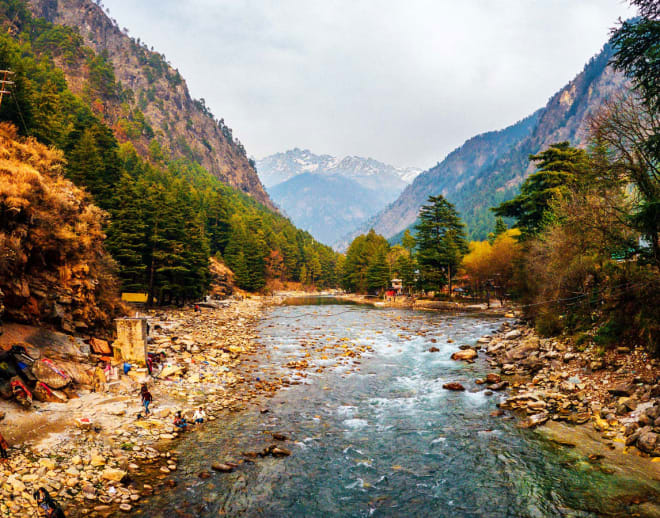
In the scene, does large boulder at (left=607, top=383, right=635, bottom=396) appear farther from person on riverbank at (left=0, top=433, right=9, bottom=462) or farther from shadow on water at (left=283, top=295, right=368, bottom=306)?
shadow on water at (left=283, top=295, right=368, bottom=306)

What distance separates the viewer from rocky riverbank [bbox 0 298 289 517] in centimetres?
873

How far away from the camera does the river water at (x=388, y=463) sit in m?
9.20

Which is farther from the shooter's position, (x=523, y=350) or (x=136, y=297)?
(x=136, y=297)

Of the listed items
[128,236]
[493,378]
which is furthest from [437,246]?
[128,236]

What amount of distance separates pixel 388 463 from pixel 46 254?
1964 cm

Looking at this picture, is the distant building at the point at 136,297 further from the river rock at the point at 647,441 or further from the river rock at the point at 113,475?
the river rock at the point at 647,441

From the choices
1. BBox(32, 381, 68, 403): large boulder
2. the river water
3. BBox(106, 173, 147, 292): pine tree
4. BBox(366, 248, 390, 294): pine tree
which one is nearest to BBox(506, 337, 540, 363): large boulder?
the river water

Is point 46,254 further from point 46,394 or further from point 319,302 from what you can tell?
point 319,302

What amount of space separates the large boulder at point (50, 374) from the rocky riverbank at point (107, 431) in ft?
1.77

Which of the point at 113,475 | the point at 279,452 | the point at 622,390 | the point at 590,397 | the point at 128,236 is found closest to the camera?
the point at 113,475

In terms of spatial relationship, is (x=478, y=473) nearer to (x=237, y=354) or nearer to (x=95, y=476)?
(x=95, y=476)

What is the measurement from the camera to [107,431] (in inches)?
479

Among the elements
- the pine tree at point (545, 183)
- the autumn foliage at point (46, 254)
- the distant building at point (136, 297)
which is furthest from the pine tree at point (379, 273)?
the autumn foliage at point (46, 254)

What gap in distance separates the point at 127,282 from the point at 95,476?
3641 centimetres
